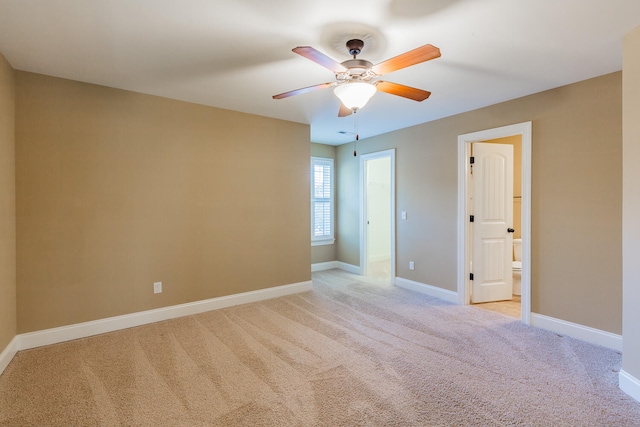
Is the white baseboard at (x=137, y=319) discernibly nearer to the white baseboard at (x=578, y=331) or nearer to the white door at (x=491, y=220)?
the white door at (x=491, y=220)

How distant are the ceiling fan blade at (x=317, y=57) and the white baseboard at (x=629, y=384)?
2923mm

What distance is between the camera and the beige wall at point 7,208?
2449mm

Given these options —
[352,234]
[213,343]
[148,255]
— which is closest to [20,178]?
[148,255]

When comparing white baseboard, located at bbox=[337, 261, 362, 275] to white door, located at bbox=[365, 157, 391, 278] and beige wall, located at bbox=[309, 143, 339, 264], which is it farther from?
white door, located at bbox=[365, 157, 391, 278]

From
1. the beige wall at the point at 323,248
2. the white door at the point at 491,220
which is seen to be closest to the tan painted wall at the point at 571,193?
the white door at the point at 491,220

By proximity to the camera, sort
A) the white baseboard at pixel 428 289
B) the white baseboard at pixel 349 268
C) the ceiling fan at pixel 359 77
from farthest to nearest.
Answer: the white baseboard at pixel 349 268
the white baseboard at pixel 428 289
the ceiling fan at pixel 359 77

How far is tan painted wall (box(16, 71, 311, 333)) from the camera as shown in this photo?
2826 millimetres

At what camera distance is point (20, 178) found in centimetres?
274

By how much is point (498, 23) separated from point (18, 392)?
4131 mm

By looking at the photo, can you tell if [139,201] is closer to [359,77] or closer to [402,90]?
[359,77]

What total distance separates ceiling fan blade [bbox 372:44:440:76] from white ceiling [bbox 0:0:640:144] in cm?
29

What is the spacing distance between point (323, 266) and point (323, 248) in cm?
36

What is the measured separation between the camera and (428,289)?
451cm

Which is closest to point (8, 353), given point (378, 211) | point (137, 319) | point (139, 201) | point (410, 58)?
point (137, 319)
